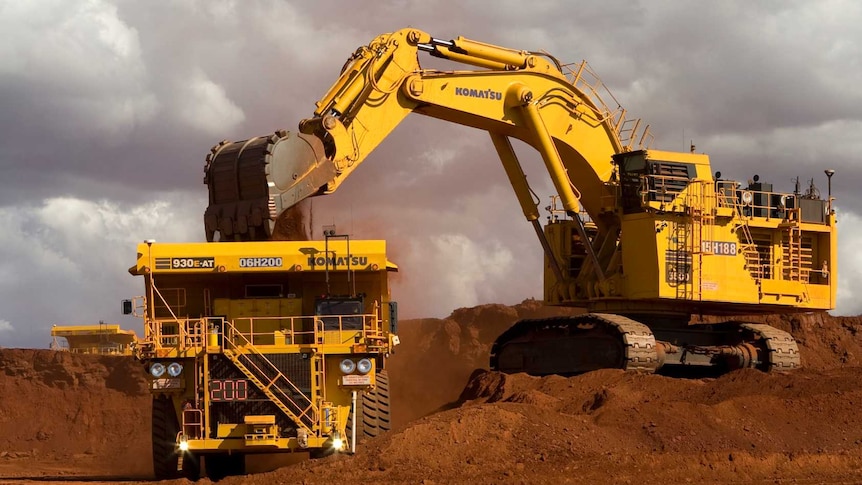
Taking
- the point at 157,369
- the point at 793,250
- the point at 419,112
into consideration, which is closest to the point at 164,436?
the point at 157,369

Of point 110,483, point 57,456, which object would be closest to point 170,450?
point 110,483

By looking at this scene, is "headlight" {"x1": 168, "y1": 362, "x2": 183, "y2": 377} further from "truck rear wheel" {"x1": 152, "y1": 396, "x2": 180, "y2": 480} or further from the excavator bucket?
the excavator bucket

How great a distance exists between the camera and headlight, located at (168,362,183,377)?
70.5ft

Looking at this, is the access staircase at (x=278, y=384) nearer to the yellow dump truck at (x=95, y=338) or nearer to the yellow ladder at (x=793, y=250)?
the yellow ladder at (x=793, y=250)

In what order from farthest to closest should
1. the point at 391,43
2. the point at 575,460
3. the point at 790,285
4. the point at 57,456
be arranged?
the point at 57,456, the point at 790,285, the point at 391,43, the point at 575,460

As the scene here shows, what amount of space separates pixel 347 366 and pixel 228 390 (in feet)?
6.33

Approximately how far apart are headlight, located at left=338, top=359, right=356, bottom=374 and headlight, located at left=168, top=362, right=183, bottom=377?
8.50ft

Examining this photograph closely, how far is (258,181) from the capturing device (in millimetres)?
24406

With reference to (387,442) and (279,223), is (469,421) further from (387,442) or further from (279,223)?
(279,223)

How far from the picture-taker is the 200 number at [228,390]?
2133 centimetres

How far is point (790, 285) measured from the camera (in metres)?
30.6

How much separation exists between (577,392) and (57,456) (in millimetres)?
18787

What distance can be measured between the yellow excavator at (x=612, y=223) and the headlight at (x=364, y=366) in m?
6.11

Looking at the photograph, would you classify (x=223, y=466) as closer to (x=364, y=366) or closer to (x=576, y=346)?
(x=364, y=366)
